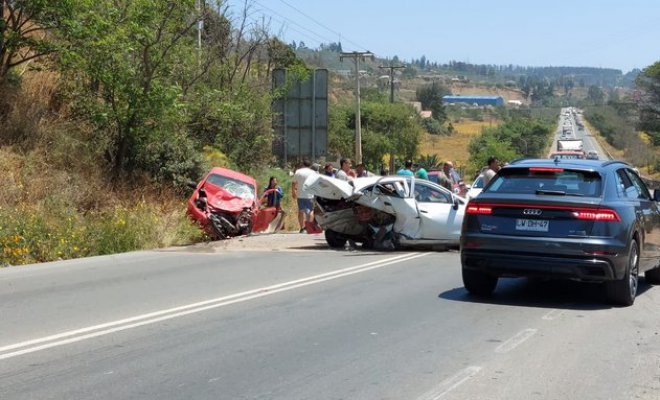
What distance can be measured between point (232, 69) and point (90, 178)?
13.1 meters

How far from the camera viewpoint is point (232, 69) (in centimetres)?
3188

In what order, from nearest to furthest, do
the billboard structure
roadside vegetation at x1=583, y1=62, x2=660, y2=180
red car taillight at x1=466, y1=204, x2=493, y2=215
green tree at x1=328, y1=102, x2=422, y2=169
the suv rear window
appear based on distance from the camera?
the suv rear window < red car taillight at x1=466, y1=204, x2=493, y2=215 < the billboard structure < green tree at x1=328, y1=102, x2=422, y2=169 < roadside vegetation at x1=583, y1=62, x2=660, y2=180

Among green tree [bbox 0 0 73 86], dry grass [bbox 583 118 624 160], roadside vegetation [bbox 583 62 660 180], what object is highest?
green tree [bbox 0 0 73 86]

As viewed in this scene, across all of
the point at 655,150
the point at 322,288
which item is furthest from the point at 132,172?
the point at 655,150

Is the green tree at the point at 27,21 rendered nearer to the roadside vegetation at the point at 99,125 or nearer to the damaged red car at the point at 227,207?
the roadside vegetation at the point at 99,125

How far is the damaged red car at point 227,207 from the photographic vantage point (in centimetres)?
1816

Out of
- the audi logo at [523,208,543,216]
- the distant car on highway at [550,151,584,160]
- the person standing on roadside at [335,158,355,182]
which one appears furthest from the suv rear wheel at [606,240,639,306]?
the person standing on roadside at [335,158,355,182]

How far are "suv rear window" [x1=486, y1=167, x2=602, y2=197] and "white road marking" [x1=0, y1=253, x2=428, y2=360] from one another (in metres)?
3.16

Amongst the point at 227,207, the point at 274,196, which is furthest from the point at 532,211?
the point at 274,196

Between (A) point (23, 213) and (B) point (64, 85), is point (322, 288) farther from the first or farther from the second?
(B) point (64, 85)

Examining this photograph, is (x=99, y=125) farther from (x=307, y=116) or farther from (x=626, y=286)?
(x=626, y=286)

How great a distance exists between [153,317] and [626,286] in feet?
17.8

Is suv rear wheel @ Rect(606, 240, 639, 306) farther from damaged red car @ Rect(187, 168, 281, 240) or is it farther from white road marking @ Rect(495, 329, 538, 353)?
damaged red car @ Rect(187, 168, 281, 240)

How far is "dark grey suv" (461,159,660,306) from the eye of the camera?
9.51 m
